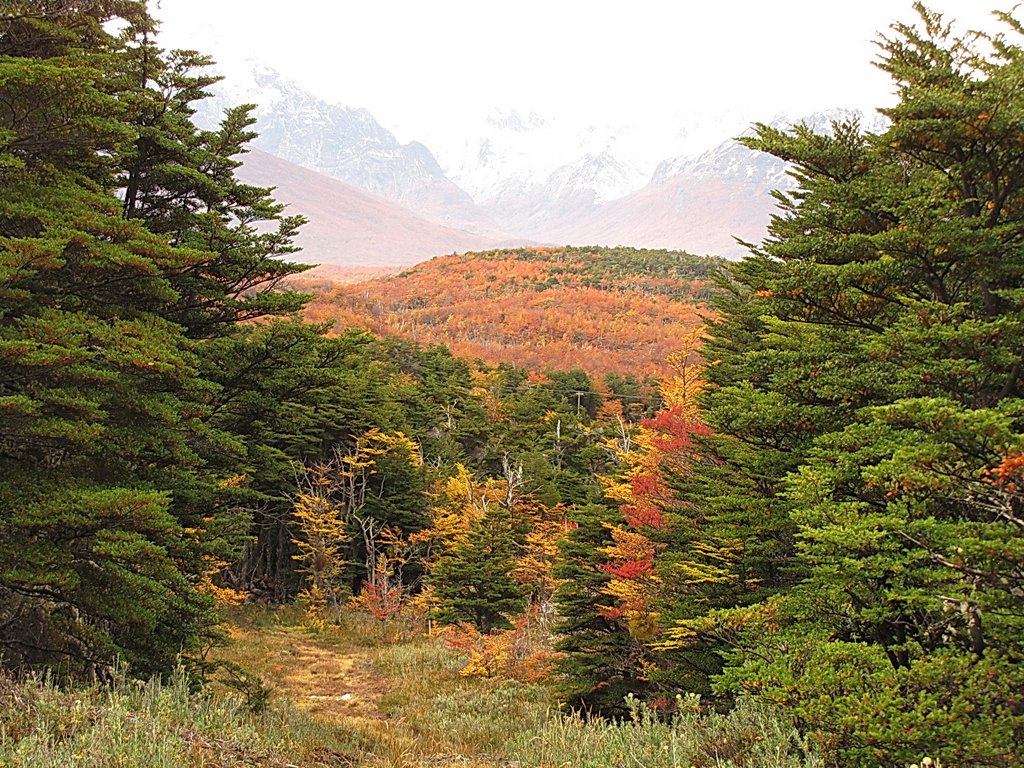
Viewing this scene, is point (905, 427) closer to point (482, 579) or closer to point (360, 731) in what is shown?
point (360, 731)

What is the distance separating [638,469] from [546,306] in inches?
2113

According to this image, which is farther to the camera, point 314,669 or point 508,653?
point 314,669

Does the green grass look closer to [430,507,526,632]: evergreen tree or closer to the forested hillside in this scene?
the forested hillside

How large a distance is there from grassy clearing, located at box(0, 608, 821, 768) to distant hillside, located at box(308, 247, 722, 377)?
34.8 metres

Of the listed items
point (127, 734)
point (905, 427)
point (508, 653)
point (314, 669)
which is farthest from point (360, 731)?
point (905, 427)

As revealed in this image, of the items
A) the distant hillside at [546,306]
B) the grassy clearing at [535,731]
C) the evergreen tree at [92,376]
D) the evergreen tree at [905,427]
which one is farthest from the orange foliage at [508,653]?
the distant hillside at [546,306]

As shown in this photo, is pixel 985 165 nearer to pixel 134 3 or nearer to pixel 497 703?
pixel 134 3

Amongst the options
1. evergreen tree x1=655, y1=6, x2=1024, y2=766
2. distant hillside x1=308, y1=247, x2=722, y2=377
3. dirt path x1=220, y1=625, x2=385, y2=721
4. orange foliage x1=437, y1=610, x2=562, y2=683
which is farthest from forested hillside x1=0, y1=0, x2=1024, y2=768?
distant hillside x1=308, y1=247, x2=722, y2=377

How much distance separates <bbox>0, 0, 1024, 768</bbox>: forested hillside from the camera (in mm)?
5184

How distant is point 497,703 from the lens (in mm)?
12805

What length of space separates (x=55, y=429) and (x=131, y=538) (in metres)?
1.20

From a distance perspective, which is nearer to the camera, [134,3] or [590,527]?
[134,3]

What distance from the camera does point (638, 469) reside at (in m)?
13.9

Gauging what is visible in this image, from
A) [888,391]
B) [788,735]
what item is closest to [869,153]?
[888,391]
